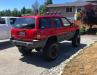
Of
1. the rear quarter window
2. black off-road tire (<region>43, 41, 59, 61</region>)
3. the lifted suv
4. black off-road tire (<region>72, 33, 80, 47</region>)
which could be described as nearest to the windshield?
the lifted suv

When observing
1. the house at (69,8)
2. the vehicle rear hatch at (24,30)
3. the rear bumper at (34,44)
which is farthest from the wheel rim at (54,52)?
the house at (69,8)

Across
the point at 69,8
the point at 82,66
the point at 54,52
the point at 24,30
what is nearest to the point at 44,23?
the point at 24,30

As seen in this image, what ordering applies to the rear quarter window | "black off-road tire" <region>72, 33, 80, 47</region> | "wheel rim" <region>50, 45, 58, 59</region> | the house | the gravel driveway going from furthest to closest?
the house
"black off-road tire" <region>72, 33, 80, 47</region>
the rear quarter window
"wheel rim" <region>50, 45, 58, 59</region>
the gravel driveway

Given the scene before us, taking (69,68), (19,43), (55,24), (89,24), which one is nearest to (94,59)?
(69,68)

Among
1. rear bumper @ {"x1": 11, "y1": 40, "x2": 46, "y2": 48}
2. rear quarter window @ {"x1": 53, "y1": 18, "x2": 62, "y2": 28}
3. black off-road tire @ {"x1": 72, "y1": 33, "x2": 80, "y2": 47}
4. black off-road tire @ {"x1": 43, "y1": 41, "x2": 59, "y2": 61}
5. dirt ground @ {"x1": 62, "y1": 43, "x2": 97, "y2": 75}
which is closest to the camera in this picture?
dirt ground @ {"x1": 62, "y1": 43, "x2": 97, "y2": 75}

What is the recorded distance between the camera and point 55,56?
32.4 ft

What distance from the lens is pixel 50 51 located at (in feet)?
31.2

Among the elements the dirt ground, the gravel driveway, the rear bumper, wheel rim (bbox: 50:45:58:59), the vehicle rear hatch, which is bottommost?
the gravel driveway

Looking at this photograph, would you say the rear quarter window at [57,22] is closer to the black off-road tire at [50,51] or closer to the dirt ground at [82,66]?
the black off-road tire at [50,51]

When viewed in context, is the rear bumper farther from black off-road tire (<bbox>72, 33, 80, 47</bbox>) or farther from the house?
the house

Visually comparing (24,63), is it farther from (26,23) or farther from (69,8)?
(69,8)

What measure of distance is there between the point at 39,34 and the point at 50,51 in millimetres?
1066

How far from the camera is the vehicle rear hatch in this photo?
351 inches

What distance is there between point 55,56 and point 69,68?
202 centimetres
